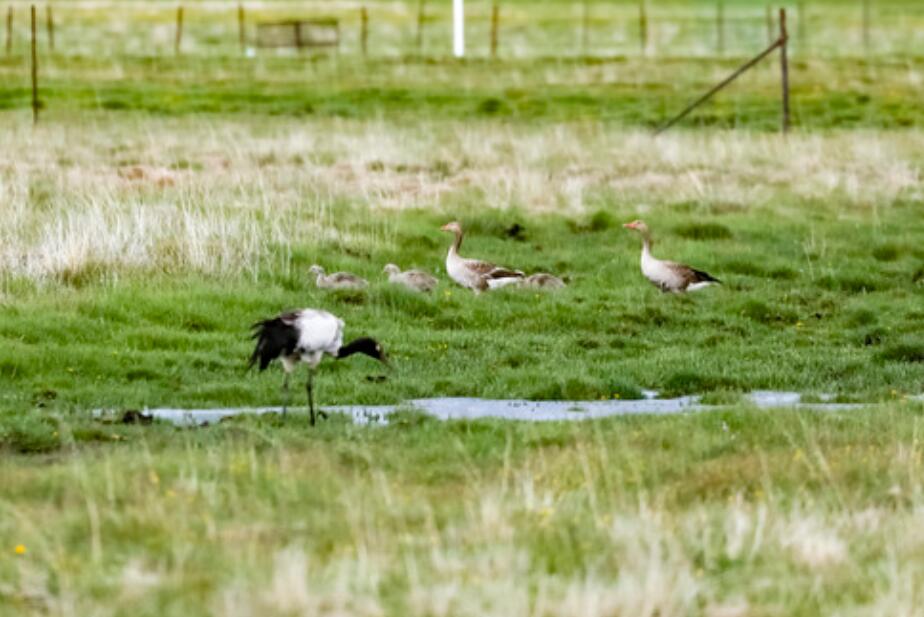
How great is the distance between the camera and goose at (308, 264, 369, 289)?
66.6ft

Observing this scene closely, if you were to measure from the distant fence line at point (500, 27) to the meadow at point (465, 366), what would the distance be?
33.2 m

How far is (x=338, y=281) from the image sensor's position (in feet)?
67.1

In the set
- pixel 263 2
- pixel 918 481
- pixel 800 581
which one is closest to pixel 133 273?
pixel 918 481

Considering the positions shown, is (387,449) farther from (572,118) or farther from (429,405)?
(572,118)

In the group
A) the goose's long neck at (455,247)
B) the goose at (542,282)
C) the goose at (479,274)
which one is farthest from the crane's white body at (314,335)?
the goose's long neck at (455,247)

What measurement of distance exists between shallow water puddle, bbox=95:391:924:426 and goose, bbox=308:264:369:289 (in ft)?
15.7

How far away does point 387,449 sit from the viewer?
42.0 feet

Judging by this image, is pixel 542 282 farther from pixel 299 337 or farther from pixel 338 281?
pixel 299 337

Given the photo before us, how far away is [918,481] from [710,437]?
5.59 feet

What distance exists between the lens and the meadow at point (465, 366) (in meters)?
9.70

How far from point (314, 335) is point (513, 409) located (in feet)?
7.13

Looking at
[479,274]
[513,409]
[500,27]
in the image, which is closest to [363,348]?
[513,409]

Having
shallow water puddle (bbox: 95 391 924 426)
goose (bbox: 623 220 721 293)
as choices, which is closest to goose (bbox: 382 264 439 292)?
goose (bbox: 623 220 721 293)

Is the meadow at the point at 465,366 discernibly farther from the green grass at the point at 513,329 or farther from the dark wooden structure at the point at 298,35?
the dark wooden structure at the point at 298,35
